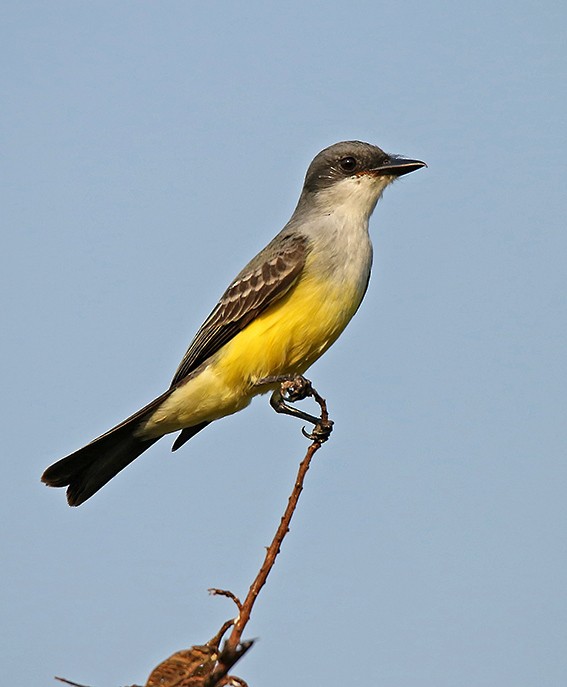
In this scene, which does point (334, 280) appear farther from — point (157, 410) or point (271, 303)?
point (157, 410)

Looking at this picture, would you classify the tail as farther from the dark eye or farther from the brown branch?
the brown branch

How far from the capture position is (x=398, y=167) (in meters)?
7.91

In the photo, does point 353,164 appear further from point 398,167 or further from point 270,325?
point 270,325

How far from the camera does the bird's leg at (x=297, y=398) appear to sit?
5.93m

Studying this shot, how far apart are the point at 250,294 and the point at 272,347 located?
50cm

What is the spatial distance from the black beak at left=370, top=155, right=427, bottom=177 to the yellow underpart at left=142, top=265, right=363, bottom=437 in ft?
3.78

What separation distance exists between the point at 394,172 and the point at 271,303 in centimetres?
156

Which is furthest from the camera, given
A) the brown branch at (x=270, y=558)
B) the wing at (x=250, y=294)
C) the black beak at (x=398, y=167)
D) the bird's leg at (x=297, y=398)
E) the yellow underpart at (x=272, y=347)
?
→ the black beak at (x=398, y=167)

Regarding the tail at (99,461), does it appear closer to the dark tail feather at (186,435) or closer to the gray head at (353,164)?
the dark tail feather at (186,435)

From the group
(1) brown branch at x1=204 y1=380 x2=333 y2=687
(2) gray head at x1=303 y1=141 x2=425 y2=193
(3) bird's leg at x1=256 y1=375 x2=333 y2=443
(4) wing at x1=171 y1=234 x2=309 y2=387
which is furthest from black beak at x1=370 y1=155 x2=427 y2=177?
(1) brown branch at x1=204 y1=380 x2=333 y2=687

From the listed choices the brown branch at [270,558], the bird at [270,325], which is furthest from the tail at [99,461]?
the brown branch at [270,558]

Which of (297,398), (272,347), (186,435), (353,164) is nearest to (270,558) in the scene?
(297,398)

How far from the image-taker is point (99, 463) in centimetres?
727

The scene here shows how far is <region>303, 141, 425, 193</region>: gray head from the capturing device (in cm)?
798
